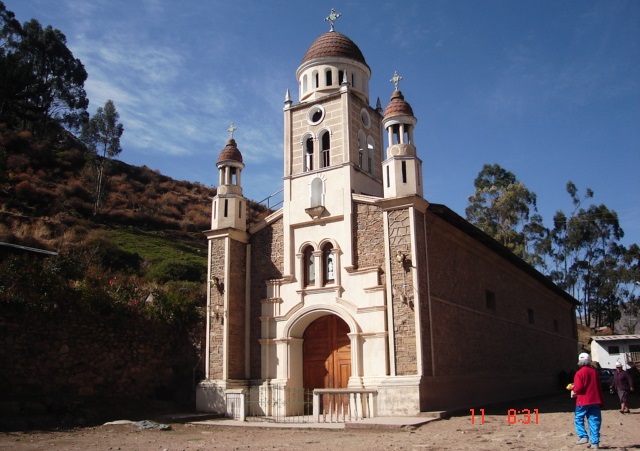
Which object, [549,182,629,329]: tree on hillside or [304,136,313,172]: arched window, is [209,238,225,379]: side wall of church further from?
[549,182,629,329]: tree on hillside

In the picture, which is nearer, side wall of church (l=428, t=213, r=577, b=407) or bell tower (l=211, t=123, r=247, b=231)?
side wall of church (l=428, t=213, r=577, b=407)

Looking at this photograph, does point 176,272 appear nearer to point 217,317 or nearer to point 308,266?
point 217,317

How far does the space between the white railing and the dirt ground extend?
180cm

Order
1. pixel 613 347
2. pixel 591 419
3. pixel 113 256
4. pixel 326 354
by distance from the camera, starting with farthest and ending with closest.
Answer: pixel 613 347
pixel 113 256
pixel 326 354
pixel 591 419

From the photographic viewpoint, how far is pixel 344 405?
17406 millimetres

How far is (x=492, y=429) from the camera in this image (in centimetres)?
1305

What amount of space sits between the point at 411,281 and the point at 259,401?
261 inches

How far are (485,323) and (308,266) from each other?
732 centimetres

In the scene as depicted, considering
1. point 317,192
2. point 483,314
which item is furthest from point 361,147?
point 483,314

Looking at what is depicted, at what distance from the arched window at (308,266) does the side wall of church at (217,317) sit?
9.56 ft

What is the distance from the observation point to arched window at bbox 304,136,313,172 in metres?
21.3

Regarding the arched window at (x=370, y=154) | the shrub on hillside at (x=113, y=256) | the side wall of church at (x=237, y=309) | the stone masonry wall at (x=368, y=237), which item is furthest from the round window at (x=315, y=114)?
the shrub on hillside at (x=113, y=256)

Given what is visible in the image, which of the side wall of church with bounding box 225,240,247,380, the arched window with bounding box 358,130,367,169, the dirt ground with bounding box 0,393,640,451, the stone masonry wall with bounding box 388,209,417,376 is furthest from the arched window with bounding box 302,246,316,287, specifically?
the dirt ground with bounding box 0,393,640,451

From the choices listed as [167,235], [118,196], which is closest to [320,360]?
[167,235]
